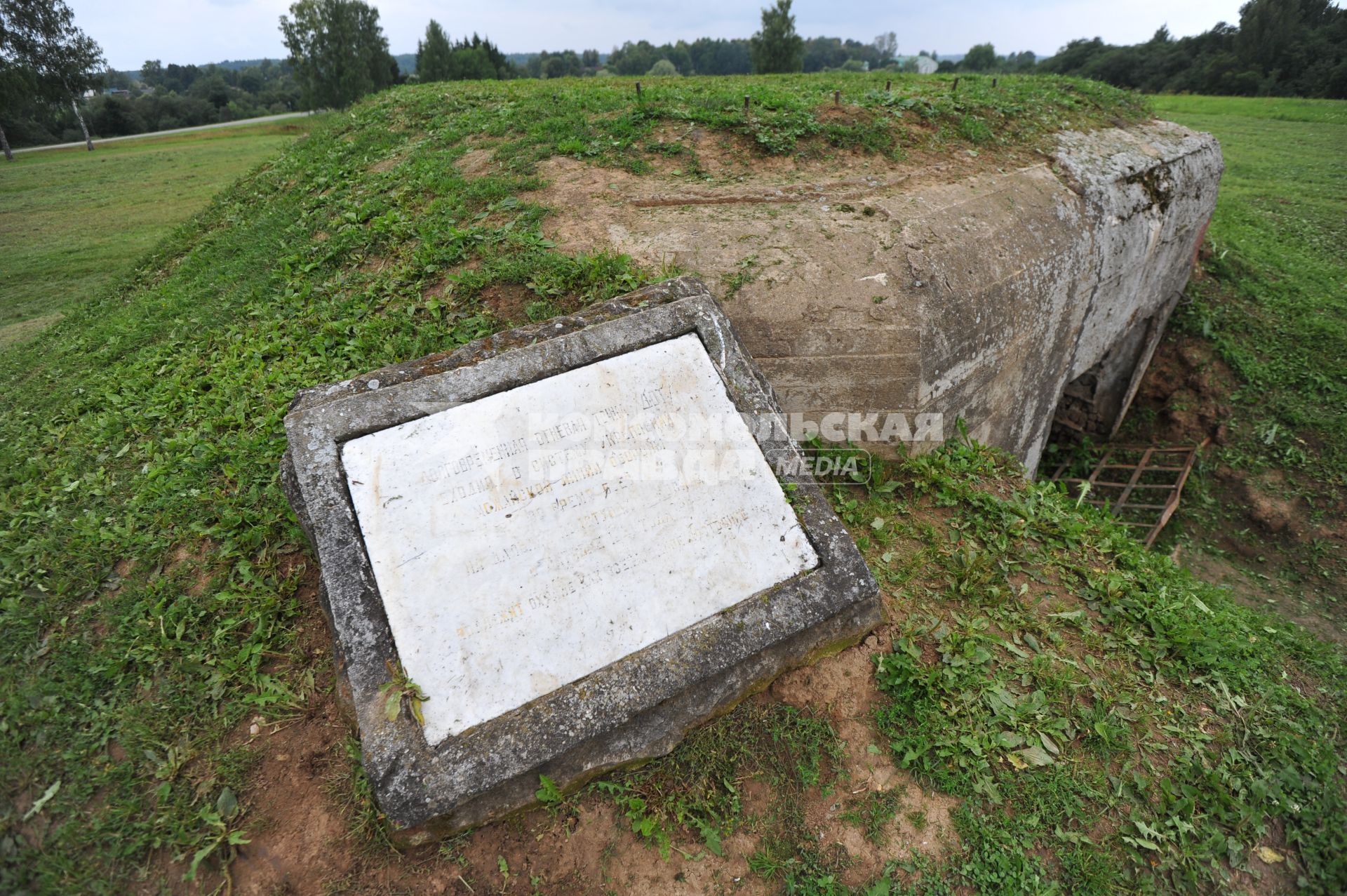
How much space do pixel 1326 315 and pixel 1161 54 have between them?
3448cm

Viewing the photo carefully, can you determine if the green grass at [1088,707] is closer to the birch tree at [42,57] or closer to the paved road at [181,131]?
the birch tree at [42,57]

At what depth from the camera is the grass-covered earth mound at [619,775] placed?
7.93 ft

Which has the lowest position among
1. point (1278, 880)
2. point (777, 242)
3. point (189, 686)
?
point (1278, 880)

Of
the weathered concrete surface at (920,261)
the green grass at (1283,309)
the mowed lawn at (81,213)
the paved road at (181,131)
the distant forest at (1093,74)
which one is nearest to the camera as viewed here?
the weathered concrete surface at (920,261)

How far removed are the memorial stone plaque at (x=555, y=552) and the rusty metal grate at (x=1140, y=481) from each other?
21.2ft

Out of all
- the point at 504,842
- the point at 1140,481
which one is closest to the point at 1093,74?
the point at 1140,481

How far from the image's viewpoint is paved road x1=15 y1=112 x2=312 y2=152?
13.6 m

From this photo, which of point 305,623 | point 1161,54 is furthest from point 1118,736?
point 1161,54

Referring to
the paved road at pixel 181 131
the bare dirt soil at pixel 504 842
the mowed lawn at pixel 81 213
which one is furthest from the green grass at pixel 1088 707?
the paved road at pixel 181 131

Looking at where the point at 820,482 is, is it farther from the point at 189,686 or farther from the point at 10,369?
the point at 10,369

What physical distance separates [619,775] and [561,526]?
110 cm

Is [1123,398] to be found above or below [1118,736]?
below

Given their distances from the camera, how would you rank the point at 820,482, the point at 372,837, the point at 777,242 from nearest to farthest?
the point at 372,837 < the point at 820,482 < the point at 777,242

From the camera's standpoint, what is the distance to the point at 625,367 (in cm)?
318
